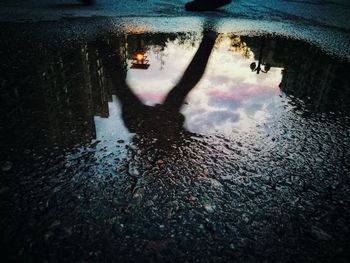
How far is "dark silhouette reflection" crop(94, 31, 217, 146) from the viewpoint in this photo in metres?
2.50

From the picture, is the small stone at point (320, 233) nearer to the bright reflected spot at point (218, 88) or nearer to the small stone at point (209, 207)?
the small stone at point (209, 207)

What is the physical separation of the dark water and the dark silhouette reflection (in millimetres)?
20

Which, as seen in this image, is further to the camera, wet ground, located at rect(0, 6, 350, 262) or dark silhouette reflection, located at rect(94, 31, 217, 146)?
dark silhouette reflection, located at rect(94, 31, 217, 146)

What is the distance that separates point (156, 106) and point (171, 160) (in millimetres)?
985

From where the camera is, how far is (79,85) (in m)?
3.19

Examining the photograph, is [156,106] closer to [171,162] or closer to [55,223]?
[171,162]

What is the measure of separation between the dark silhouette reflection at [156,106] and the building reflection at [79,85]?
0.34 ft

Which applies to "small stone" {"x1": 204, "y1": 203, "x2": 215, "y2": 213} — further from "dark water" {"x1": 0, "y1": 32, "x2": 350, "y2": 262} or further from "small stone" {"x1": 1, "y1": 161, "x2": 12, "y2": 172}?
"small stone" {"x1": 1, "y1": 161, "x2": 12, "y2": 172}

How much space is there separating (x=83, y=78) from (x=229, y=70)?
2.23 meters

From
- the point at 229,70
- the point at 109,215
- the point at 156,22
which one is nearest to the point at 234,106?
the point at 229,70

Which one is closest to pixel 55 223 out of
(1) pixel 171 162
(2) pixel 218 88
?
(1) pixel 171 162

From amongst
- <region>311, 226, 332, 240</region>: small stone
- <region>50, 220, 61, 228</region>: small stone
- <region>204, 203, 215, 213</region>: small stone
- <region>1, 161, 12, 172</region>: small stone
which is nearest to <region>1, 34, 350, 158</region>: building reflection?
<region>1, 161, 12, 172</region>: small stone

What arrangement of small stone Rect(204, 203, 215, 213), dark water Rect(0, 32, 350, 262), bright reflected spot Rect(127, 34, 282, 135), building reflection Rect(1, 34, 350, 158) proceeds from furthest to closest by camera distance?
bright reflected spot Rect(127, 34, 282, 135) < building reflection Rect(1, 34, 350, 158) < small stone Rect(204, 203, 215, 213) < dark water Rect(0, 32, 350, 262)

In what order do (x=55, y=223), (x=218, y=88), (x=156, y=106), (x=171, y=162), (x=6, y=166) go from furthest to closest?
(x=218, y=88) → (x=156, y=106) → (x=171, y=162) → (x=6, y=166) → (x=55, y=223)
